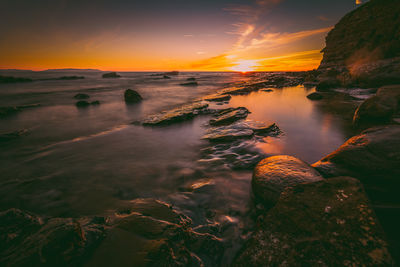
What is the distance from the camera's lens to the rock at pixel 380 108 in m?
3.96

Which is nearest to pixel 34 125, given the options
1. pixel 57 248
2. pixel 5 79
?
pixel 57 248

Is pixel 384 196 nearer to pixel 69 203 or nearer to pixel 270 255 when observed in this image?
pixel 270 255

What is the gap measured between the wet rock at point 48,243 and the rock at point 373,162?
2853 millimetres

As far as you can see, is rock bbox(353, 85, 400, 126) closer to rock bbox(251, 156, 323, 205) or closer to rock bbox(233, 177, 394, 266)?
rock bbox(251, 156, 323, 205)

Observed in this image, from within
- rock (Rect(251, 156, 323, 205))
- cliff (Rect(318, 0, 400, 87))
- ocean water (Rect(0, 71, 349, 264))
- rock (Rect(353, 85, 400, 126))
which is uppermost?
cliff (Rect(318, 0, 400, 87))

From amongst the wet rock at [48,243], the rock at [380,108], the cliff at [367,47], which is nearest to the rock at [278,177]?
the wet rock at [48,243]

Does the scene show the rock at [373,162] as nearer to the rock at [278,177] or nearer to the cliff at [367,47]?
Answer: the rock at [278,177]

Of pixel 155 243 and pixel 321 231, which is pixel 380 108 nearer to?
pixel 321 231

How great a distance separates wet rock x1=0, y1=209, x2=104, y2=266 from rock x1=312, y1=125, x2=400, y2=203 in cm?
285

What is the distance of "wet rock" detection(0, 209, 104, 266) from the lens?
1.20 metres

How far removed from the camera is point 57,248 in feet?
4.11

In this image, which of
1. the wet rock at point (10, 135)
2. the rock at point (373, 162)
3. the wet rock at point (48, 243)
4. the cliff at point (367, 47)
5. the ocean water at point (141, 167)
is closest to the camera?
the wet rock at point (48, 243)

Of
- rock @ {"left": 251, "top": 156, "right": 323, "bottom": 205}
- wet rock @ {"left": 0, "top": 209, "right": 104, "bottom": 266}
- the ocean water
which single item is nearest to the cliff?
the ocean water

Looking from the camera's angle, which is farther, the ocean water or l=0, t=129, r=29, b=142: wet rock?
l=0, t=129, r=29, b=142: wet rock
